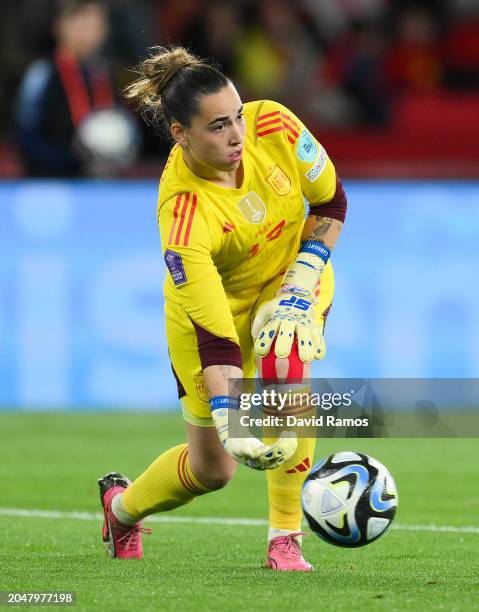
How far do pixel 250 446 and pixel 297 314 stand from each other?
674 mm

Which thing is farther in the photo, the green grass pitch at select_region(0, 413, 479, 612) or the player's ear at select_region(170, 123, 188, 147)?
the player's ear at select_region(170, 123, 188, 147)

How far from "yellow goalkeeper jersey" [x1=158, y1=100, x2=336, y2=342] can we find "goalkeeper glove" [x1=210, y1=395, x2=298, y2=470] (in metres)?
0.25

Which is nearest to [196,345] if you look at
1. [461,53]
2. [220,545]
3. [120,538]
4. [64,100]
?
[120,538]

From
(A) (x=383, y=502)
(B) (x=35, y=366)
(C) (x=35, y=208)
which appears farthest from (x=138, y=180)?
(A) (x=383, y=502)

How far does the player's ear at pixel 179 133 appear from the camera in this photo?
521 cm

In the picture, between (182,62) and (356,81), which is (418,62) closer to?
(356,81)

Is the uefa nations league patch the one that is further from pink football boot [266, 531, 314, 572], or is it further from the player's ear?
pink football boot [266, 531, 314, 572]

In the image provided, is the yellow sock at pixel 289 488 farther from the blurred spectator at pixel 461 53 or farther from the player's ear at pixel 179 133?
the blurred spectator at pixel 461 53

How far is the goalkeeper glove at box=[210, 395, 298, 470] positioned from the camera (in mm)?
4789

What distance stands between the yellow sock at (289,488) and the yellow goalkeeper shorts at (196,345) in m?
0.33

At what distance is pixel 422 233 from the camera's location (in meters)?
10.5

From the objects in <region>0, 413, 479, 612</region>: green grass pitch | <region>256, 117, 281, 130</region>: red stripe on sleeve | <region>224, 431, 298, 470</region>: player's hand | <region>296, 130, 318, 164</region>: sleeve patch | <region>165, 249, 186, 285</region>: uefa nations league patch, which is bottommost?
<region>0, 413, 479, 612</region>: green grass pitch

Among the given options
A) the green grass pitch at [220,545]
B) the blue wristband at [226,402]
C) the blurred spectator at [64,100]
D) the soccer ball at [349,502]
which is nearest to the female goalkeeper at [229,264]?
the blue wristband at [226,402]

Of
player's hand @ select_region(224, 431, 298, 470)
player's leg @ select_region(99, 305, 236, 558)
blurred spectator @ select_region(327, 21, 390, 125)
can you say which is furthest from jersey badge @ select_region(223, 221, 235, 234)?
blurred spectator @ select_region(327, 21, 390, 125)
